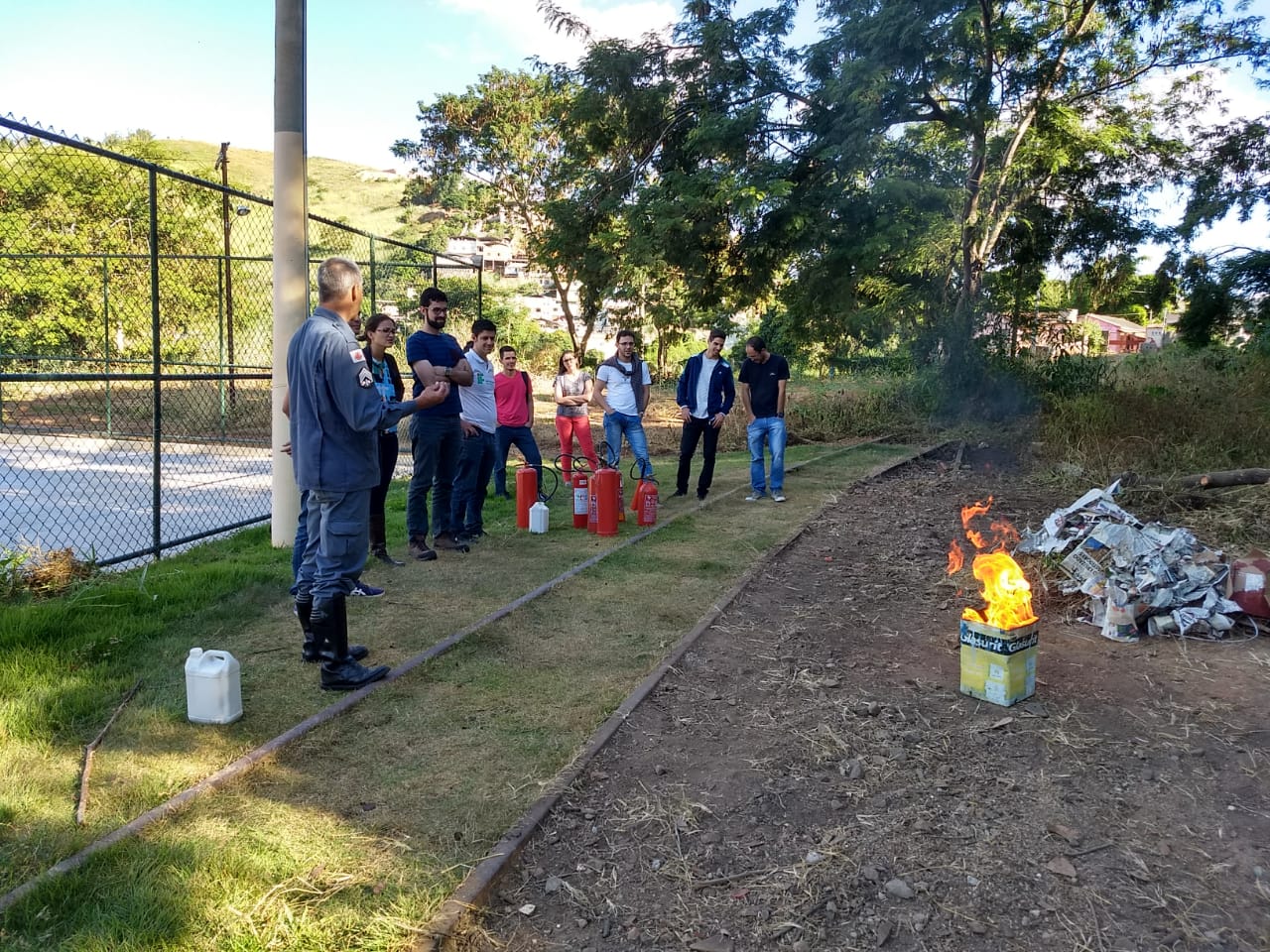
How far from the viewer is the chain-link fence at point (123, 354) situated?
29.7 ft

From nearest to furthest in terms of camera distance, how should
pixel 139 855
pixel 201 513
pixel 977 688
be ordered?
pixel 139 855, pixel 977 688, pixel 201 513

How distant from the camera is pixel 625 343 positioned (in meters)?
9.44

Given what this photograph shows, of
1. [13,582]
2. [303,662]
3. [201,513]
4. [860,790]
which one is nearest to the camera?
[860,790]

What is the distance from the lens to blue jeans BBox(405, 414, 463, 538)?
689 cm

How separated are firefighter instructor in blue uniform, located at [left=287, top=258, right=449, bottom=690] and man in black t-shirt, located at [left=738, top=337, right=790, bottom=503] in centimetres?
602

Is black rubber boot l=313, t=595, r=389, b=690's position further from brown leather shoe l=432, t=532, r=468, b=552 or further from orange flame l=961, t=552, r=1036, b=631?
orange flame l=961, t=552, r=1036, b=631

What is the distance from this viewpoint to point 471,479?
7.83 metres

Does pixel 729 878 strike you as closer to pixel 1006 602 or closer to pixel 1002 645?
pixel 1002 645

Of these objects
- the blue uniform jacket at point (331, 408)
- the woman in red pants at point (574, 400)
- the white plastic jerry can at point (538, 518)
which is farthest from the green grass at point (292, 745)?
the woman in red pants at point (574, 400)

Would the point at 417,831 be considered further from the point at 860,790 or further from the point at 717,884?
the point at 860,790

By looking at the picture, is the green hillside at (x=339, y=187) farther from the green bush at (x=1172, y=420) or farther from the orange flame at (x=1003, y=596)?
the orange flame at (x=1003, y=596)

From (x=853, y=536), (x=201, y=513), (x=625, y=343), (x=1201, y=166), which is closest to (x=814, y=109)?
(x=1201, y=166)

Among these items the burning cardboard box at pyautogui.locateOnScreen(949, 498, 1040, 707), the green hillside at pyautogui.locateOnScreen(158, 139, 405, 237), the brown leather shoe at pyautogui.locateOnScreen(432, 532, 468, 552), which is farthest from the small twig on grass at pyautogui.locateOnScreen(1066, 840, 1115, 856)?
the green hillside at pyautogui.locateOnScreen(158, 139, 405, 237)

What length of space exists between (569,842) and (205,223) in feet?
79.0
